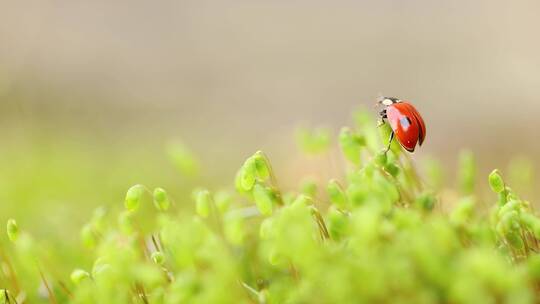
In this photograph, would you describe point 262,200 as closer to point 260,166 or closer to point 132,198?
point 260,166

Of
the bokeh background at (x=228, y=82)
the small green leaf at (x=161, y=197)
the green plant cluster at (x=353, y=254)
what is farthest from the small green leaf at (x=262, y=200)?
the bokeh background at (x=228, y=82)

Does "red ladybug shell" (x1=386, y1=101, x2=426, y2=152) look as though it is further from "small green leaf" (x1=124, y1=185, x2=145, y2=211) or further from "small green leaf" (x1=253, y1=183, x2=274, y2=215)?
"small green leaf" (x1=124, y1=185, x2=145, y2=211)

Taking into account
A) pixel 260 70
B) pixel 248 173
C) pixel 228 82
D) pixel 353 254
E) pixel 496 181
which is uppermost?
pixel 260 70

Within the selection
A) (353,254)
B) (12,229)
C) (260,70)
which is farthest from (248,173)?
A: (260,70)

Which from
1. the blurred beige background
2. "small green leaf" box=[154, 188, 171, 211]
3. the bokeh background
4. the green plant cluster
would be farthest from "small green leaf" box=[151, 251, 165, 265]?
the blurred beige background

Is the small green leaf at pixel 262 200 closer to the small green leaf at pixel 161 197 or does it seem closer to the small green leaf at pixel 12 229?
the small green leaf at pixel 161 197

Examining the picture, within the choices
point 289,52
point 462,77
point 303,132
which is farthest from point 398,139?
point 289,52
